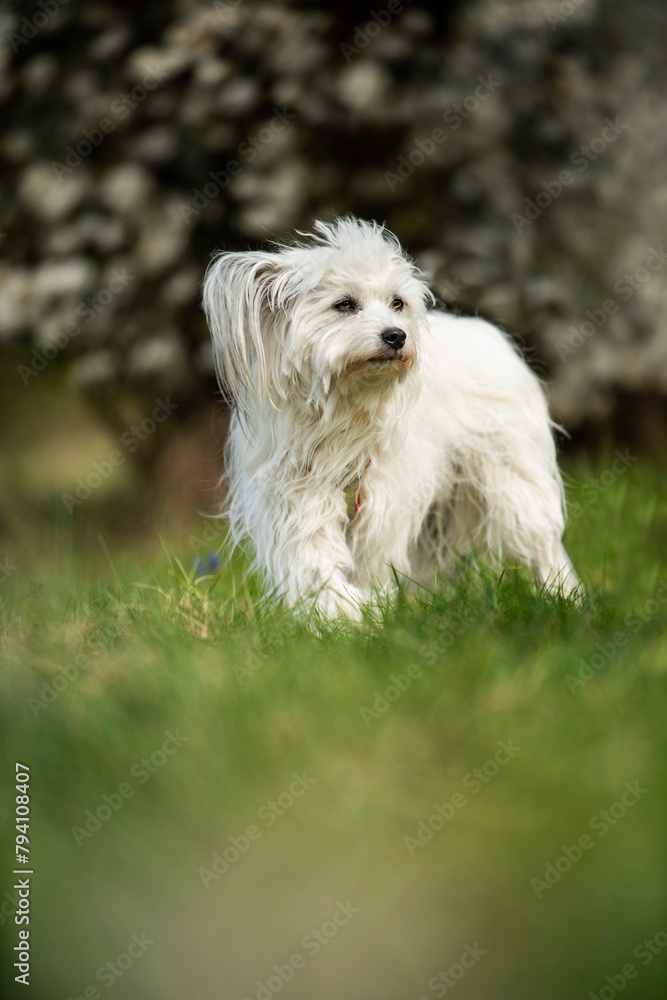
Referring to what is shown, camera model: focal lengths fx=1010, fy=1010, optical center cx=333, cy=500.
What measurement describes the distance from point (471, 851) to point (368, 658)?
83 cm

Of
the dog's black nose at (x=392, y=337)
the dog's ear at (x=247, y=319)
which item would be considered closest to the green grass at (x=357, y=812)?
the dog's black nose at (x=392, y=337)

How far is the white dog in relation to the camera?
11.5 ft

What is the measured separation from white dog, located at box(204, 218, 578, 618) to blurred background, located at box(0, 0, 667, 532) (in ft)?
6.93

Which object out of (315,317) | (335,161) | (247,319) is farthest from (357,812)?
(335,161)

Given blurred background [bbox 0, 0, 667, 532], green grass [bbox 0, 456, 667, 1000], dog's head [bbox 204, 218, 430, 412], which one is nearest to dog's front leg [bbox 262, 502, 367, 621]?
dog's head [bbox 204, 218, 430, 412]

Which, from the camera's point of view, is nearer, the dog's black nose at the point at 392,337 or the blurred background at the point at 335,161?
the dog's black nose at the point at 392,337

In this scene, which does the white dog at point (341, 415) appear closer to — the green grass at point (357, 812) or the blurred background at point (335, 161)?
the green grass at point (357, 812)

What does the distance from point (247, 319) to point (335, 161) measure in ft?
10.0

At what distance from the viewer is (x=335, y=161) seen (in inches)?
247

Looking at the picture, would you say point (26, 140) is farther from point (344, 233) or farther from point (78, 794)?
point (78, 794)

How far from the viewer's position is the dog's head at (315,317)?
342cm

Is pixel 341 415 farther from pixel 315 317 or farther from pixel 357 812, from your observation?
pixel 357 812

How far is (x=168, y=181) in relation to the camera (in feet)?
20.0

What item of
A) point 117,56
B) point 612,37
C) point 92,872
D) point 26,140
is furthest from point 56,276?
point 92,872
